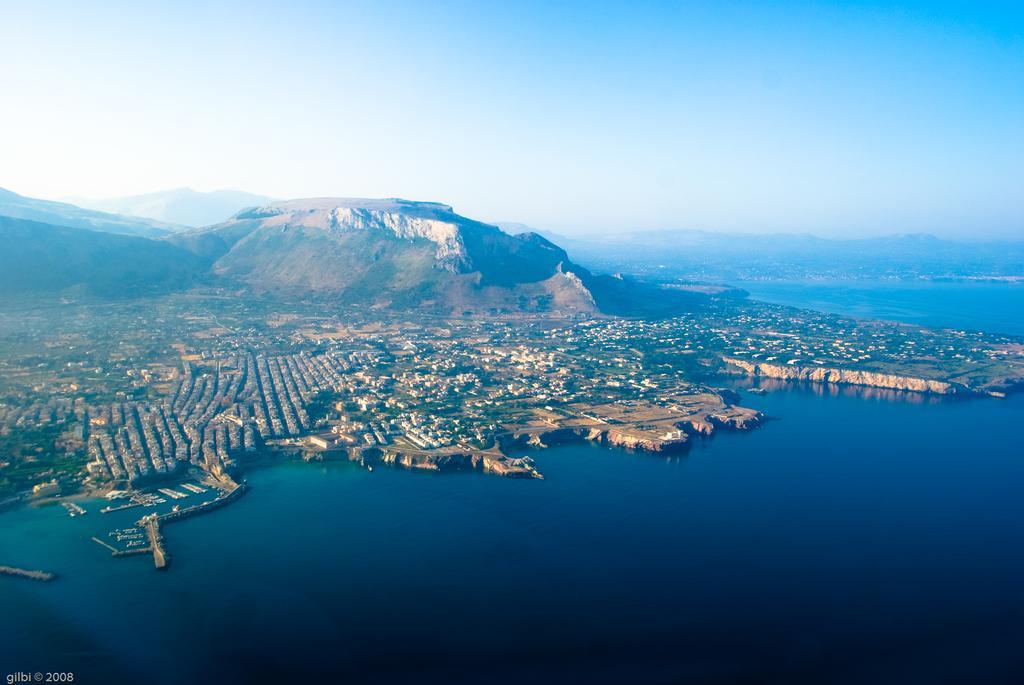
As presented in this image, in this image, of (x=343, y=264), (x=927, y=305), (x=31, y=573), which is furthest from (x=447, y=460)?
(x=927, y=305)

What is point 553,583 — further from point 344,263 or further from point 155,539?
point 344,263

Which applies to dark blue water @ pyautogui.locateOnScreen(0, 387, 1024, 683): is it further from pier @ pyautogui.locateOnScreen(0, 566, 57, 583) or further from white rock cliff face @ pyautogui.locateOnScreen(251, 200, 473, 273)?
white rock cliff face @ pyautogui.locateOnScreen(251, 200, 473, 273)

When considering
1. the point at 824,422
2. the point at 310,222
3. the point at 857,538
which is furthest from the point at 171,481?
the point at 310,222

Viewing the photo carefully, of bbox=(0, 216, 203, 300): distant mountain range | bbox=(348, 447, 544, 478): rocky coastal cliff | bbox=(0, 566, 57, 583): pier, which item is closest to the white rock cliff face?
bbox=(0, 216, 203, 300): distant mountain range

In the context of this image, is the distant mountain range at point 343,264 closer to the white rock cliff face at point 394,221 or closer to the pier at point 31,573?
the white rock cliff face at point 394,221

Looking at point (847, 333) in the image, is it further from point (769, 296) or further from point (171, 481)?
point (171, 481)

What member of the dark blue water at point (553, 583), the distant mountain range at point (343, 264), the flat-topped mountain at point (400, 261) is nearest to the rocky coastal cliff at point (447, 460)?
the dark blue water at point (553, 583)
